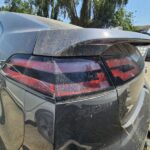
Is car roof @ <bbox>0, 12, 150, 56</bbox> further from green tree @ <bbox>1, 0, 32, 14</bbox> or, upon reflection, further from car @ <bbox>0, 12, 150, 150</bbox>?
green tree @ <bbox>1, 0, 32, 14</bbox>

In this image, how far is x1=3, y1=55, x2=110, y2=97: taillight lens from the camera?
6.11 feet

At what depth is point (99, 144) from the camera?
6.23 ft

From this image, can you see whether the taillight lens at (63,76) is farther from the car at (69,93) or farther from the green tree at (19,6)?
the green tree at (19,6)

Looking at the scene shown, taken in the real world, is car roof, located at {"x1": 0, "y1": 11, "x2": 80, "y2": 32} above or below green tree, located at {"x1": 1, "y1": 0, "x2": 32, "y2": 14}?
above

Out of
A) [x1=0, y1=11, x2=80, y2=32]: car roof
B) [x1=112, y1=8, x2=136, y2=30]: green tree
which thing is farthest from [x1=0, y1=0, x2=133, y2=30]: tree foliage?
[x1=0, y1=11, x2=80, y2=32]: car roof

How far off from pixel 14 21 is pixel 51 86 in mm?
967

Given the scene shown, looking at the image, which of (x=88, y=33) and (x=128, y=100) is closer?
(x=88, y=33)

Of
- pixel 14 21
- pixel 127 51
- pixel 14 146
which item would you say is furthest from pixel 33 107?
pixel 14 21

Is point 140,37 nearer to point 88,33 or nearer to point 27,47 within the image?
point 88,33

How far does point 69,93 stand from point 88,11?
27.9m

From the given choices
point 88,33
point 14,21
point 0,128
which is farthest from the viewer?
point 14,21

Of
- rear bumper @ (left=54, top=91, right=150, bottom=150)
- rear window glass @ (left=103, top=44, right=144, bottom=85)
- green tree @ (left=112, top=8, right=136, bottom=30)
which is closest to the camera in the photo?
rear bumper @ (left=54, top=91, right=150, bottom=150)

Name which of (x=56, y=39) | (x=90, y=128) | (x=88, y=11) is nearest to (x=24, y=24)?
(x=56, y=39)

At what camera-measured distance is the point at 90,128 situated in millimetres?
1856
